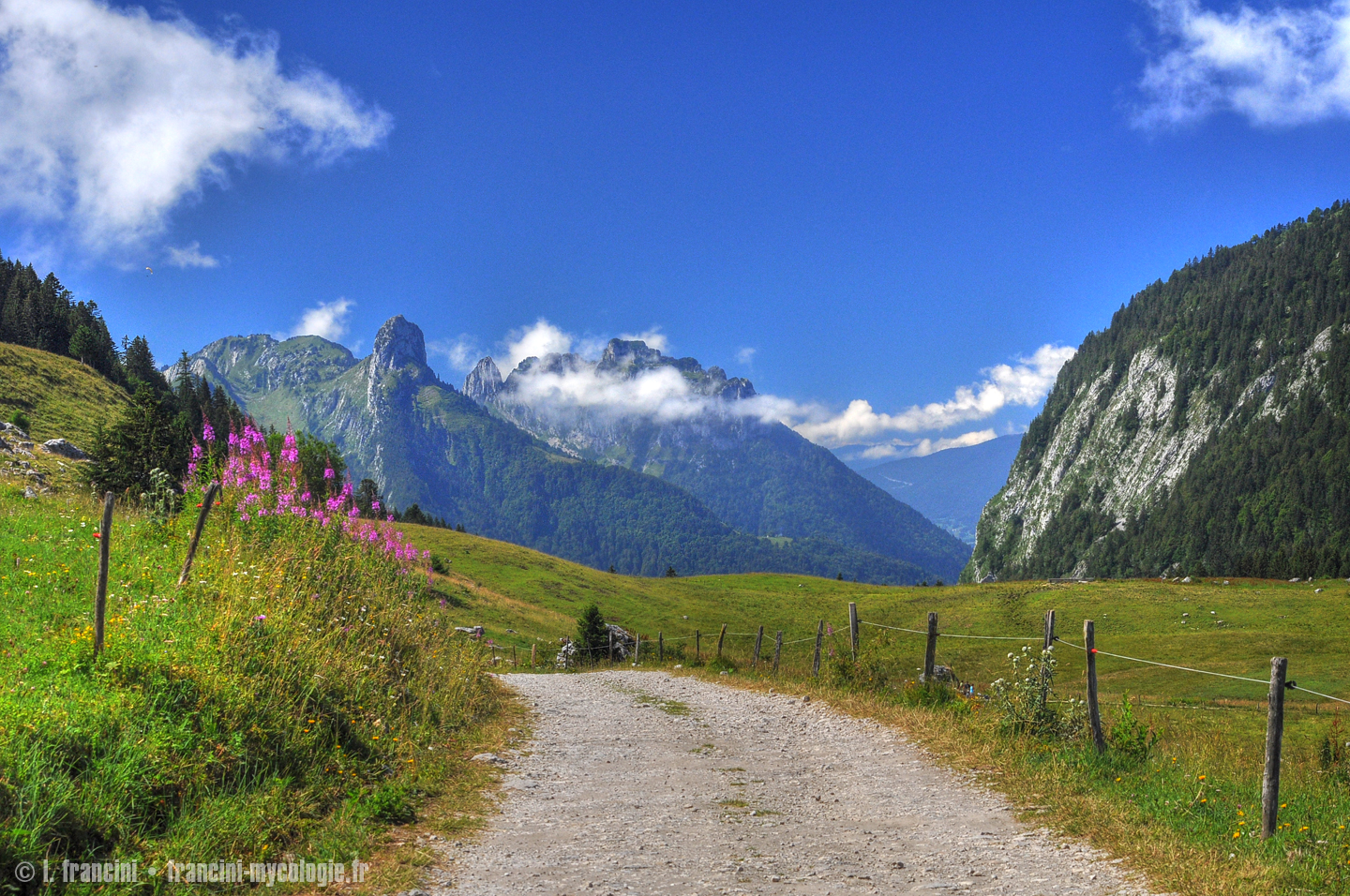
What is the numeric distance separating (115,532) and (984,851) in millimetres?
14562

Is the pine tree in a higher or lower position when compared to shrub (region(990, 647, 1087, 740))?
lower

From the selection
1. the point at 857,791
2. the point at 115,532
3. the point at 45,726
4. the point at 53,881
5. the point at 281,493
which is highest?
the point at 281,493

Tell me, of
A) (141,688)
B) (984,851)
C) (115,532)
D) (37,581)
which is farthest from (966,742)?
(115,532)

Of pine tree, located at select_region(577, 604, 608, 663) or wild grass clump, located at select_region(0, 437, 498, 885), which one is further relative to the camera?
pine tree, located at select_region(577, 604, 608, 663)

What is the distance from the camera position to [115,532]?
13141mm

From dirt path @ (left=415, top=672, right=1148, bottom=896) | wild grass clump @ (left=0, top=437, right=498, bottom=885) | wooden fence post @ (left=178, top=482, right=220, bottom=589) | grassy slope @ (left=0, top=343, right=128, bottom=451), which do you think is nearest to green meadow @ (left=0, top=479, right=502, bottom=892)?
wild grass clump @ (left=0, top=437, right=498, bottom=885)

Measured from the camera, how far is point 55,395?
86.1 metres

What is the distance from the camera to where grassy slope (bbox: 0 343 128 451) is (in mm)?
71000

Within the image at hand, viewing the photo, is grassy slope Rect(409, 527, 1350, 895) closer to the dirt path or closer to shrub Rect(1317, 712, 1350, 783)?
shrub Rect(1317, 712, 1350, 783)

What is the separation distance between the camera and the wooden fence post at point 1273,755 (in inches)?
318

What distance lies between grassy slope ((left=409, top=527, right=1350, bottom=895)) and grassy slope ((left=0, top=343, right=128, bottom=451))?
38.3 meters

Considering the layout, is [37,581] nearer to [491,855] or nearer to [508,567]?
[491,855]

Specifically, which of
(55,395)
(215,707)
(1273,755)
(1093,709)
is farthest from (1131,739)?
(55,395)

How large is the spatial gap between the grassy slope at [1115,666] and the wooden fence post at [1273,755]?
0.19 meters
